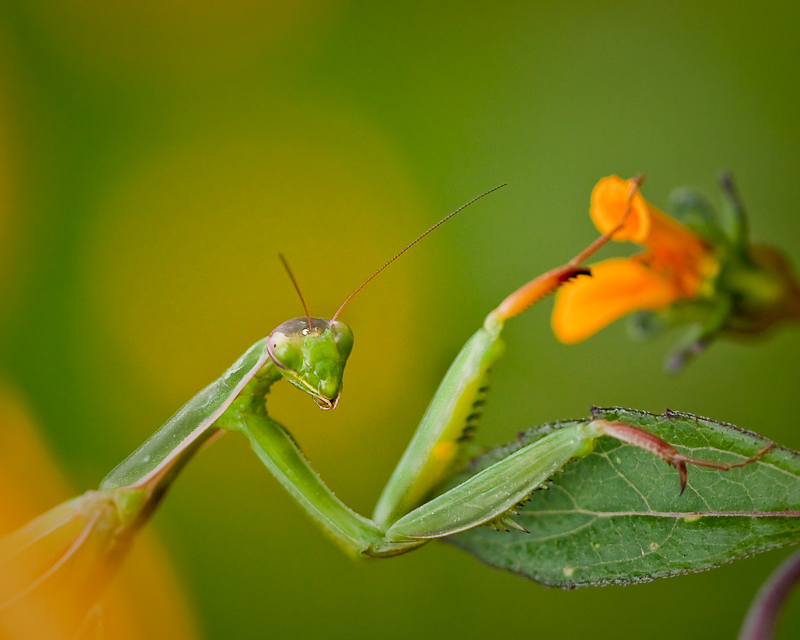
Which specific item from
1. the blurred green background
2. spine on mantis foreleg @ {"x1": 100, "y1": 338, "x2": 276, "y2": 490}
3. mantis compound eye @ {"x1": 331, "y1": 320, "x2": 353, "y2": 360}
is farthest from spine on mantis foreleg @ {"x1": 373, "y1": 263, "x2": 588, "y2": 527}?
the blurred green background

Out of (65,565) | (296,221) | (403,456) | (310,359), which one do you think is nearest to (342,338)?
(310,359)

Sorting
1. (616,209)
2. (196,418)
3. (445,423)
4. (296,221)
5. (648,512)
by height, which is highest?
(296,221)

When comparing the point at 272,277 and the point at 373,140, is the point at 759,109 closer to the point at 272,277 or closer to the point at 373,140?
the point at 373,140

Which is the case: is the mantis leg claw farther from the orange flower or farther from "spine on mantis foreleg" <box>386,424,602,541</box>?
the orange flower

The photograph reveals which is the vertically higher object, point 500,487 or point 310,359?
point 310,359

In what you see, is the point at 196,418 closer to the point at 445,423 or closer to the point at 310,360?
the point at 310,360

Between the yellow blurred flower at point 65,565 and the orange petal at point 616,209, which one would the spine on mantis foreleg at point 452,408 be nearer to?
the orange petal at point 616,209
